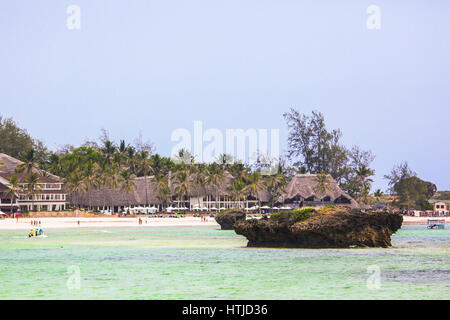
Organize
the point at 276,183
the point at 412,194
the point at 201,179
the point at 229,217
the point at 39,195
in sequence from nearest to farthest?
the point at 229,217
the point at 39,195
the point at 201,179
the point at 276,183
the point at 412,194

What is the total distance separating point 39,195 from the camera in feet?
422

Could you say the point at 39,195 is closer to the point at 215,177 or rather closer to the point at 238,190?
the point at 215,177

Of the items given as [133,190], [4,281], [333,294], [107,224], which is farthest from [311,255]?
[133,190]

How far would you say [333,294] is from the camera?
2666cm

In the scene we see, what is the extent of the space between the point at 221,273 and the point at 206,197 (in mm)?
113054

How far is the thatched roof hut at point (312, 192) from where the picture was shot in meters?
134

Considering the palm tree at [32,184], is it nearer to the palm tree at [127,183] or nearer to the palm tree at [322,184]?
the palm tree at [127,183]

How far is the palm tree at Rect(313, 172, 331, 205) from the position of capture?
13288 centimetres

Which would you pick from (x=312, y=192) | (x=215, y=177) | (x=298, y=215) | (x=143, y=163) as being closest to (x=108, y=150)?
(x=143, y=163)

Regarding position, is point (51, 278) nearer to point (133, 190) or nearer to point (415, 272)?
point (415, 272)

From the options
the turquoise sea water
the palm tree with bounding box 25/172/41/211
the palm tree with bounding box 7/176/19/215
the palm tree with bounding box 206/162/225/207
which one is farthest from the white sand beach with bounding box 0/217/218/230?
the turquoise sea water

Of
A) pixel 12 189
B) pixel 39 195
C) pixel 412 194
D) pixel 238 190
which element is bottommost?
pixel 412 194

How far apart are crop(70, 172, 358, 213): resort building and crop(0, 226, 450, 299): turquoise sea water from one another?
276 feet

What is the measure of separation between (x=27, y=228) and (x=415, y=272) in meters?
61.6
